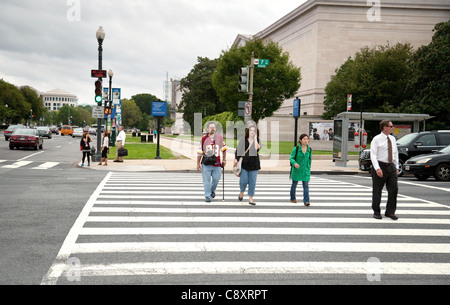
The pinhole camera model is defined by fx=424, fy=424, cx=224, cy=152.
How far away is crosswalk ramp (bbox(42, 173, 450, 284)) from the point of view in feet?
16.9

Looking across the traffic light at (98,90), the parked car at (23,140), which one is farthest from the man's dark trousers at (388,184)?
the parked car at (23,140)

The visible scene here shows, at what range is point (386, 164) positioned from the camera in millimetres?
8547

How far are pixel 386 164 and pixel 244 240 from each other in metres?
3.68

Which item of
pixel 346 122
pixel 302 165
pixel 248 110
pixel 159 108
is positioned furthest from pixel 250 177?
pixel 159 108

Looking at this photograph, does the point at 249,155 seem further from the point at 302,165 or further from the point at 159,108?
the point at 159,108

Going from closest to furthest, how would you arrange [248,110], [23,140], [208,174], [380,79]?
[208,174]
[248,110]
[23,140]
[380,79]

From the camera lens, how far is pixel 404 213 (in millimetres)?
9477

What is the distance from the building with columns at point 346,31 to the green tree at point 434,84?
17947 mm

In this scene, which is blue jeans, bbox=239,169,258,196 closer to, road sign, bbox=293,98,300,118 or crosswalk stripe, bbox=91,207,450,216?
crosswalk stripe, bbox=91,207,450,216

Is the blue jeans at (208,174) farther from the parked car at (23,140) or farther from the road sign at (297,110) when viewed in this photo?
the parked car at (23,140)

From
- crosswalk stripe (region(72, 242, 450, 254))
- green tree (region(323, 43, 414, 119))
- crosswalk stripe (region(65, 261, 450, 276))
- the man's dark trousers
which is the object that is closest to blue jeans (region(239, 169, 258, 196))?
the man's dark trousers

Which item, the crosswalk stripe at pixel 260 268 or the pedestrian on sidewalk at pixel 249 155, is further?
the pedestrian on sidewalk at pixel 249 155

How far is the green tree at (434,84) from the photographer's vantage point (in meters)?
39.5
